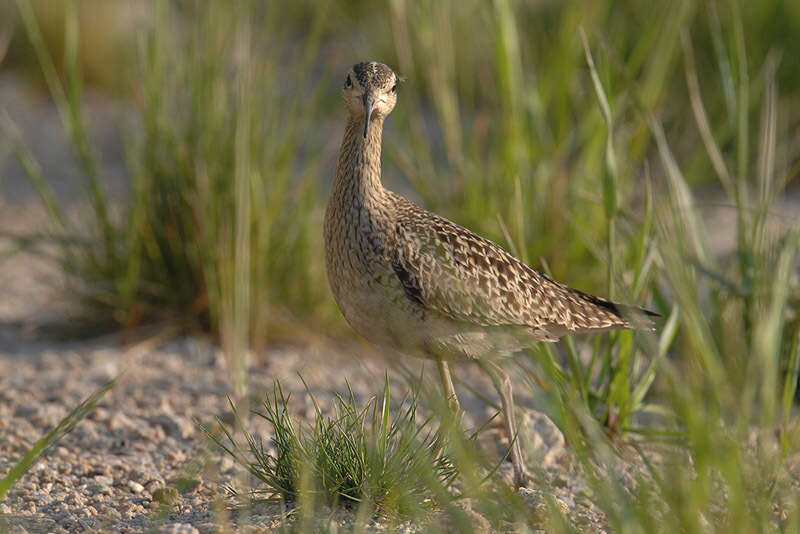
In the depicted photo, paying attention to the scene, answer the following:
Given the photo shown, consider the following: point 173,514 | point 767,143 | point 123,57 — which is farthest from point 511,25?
point 123,57

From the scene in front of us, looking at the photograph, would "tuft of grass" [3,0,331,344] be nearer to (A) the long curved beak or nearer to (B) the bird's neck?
(B) the bird's neck

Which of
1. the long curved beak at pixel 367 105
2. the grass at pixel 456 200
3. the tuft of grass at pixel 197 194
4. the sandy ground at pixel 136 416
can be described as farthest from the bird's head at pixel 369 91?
the tuft of grass at pixel 197 194

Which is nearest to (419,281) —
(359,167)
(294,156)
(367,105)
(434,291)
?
(434,291)

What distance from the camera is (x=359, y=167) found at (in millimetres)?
3488

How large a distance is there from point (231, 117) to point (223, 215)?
50 centimetres

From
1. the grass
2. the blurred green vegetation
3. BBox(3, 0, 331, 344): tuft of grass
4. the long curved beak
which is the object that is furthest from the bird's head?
BBox(3, 0, 331, 344): tuft of grass

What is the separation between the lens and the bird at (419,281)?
3.35m

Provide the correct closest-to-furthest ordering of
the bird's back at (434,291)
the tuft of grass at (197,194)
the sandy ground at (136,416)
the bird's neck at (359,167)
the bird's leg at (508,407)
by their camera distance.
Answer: the sandy ground at (136,416) < the bird's back at (434,291) < the bird's neck at (359,167) < the bird's leg at (508,407) < the tuft of grass at (197,194)

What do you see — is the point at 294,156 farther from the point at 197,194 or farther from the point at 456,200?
the point at 456,200

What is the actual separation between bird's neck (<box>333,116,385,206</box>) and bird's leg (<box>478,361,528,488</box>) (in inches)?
30.1

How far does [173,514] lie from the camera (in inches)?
127

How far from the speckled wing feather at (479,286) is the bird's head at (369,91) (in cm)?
37

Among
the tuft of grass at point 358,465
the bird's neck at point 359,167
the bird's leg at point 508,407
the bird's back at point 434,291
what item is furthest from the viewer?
the bird's leg at point 508,407

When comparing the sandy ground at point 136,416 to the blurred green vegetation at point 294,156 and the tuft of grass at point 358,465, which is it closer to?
the tuft of grass at point 358,465
